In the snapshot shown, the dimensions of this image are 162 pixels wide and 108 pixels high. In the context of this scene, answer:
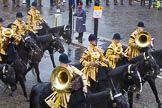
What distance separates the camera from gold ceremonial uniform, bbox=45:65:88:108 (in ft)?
29.1

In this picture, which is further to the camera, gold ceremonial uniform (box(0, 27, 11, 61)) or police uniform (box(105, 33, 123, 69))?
gold ceremonial uniform (box(0, 27, 11, 61))

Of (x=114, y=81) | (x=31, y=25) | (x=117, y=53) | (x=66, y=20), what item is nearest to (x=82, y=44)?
(x=31, y=25)

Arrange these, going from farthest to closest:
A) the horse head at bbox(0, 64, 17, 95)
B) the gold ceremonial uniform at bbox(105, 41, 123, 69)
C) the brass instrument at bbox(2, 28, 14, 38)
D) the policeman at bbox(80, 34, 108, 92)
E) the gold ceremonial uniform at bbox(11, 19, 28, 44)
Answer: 1. the gold ceremonial uniform at bbox(11, 19, 28, 44)
2. the brass instrument at bbox(2, 28, 14, 38)
3. the horse head at bbox(0, 64, 17, 95)
4. the gold ceremonial uniform at bbox(105, 41, 123, 69)
5. the policeman at bbox(80, 34, 108, 92)

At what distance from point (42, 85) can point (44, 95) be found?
1.40ft

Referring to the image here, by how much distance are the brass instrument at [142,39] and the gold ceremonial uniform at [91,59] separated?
185 centimetres

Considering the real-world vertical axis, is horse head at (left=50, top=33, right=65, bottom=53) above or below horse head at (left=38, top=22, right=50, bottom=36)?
below

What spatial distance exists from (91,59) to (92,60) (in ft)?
0.12

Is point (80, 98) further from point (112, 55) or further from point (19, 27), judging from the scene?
point (19, 27)

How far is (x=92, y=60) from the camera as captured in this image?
10.7 m

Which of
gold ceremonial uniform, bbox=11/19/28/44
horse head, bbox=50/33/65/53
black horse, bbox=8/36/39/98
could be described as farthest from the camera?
horse head, bbox=50/33/65/53

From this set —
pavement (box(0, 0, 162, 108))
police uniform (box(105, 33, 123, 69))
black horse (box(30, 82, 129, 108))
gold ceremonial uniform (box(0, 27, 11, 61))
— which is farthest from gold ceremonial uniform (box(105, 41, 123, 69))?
gold ceremonial uniform (box(0, 27, 11, 61))

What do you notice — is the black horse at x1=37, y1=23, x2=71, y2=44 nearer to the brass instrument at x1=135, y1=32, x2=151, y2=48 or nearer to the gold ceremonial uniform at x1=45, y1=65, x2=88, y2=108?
the brass instrument at x1=135, y1=32, x2=151, y2=48

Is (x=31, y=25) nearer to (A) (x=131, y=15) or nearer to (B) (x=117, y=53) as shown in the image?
(B) (x=117, y=53)

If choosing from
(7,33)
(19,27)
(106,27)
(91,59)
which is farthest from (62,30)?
(106,27)
